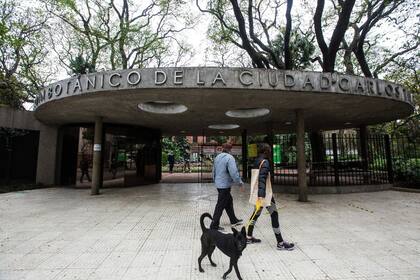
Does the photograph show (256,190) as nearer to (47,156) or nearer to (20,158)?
(47,156)

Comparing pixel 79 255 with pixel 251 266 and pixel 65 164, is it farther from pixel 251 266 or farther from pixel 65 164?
pixel 65 164

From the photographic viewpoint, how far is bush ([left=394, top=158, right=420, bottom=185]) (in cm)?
1107

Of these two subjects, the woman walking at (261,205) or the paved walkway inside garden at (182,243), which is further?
the woman walking at (261,205)

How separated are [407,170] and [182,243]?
1255cm

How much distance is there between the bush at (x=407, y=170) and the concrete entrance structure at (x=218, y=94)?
9.94 ft

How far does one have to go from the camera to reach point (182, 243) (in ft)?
14.0

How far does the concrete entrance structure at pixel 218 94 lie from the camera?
20.8 ft

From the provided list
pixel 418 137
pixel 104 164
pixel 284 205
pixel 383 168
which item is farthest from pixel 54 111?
pixel 418 137

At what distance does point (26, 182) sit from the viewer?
41.4 ft

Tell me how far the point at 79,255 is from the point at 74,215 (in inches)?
124

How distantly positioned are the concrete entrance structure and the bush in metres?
3.03

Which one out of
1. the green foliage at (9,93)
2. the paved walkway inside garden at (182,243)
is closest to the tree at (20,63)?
the green foliage at (9,93)

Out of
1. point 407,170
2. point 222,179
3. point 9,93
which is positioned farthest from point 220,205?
point 9,93

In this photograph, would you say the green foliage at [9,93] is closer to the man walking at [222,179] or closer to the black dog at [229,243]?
the man walking at [222,179]
